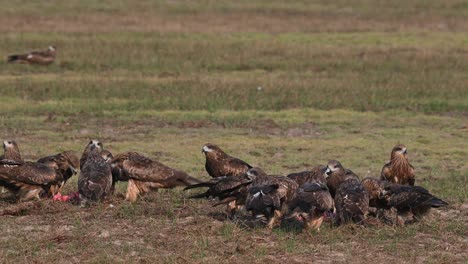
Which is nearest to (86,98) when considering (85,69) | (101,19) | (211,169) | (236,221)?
(85,69)

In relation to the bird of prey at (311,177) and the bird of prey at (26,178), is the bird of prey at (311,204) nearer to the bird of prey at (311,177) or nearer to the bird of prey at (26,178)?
the bird of prey at (311,177)

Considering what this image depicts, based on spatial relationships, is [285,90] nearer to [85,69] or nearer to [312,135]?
[312,135]

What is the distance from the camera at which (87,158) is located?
11.8 m

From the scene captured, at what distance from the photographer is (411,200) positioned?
9.97 meters

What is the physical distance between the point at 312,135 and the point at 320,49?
10694 mm

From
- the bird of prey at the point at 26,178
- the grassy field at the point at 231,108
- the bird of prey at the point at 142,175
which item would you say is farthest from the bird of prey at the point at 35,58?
the bird of prey at the point at 26,178

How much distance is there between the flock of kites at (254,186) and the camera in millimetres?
9758

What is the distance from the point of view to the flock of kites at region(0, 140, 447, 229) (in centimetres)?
976

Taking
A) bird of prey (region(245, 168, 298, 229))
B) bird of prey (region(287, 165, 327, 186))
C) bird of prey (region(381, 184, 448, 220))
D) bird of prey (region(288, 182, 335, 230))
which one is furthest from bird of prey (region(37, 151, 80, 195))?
bird of prey (region(381, 184, 448, 220))

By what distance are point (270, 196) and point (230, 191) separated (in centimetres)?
83

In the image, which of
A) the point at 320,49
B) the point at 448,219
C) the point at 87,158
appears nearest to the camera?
the point at 448,219

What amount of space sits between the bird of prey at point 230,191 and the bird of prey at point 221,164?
1.46 metres

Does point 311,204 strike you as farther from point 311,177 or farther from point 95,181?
point 95,181

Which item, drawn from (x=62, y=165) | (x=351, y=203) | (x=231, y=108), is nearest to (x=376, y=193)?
(x=351, y=203)
